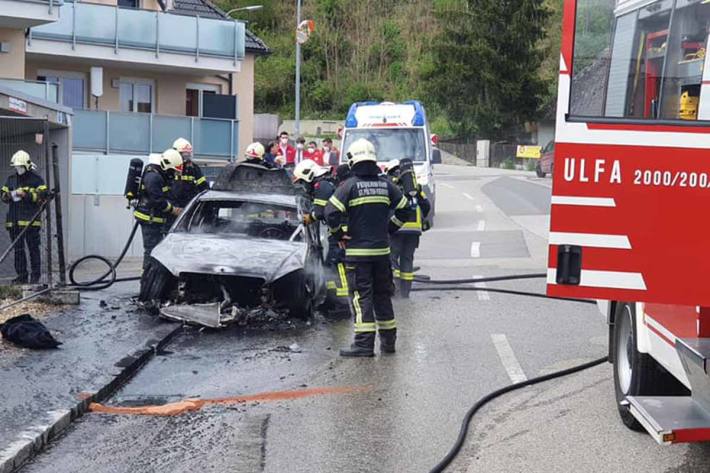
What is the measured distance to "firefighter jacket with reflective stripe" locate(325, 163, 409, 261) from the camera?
384 inches

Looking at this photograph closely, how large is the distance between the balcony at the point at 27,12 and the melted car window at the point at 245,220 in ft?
38.5

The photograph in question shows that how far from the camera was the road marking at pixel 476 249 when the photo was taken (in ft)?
62.5

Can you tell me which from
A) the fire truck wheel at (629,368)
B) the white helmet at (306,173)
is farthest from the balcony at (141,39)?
the fire truck wheel at (629,368)

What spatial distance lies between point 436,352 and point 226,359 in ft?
6.55

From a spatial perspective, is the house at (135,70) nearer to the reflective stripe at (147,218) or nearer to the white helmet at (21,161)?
the white helmet at (21,161)

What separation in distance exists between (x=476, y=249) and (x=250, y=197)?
8.44 m

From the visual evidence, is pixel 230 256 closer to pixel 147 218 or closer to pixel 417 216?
pixel 147 218

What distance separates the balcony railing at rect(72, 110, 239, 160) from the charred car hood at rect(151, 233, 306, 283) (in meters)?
17.9

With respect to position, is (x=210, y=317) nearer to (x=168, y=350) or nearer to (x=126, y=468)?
(x=168, y=350)

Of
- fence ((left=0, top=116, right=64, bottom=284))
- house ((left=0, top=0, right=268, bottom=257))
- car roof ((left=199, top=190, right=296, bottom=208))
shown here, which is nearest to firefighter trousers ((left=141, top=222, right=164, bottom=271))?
fence ((left=0, top=116, right=64, bottom=284))

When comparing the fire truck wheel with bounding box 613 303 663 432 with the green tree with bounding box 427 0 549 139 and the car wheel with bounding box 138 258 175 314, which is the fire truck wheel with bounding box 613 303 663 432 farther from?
the green tree with bounding box 427 0 549 139

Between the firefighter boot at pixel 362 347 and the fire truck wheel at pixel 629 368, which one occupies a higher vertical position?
the fire truck wheel at pixel 629 368

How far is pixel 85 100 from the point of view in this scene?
32.6m

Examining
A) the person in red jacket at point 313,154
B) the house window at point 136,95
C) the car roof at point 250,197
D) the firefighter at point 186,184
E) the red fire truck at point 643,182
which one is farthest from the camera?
the house window at point 136,95
